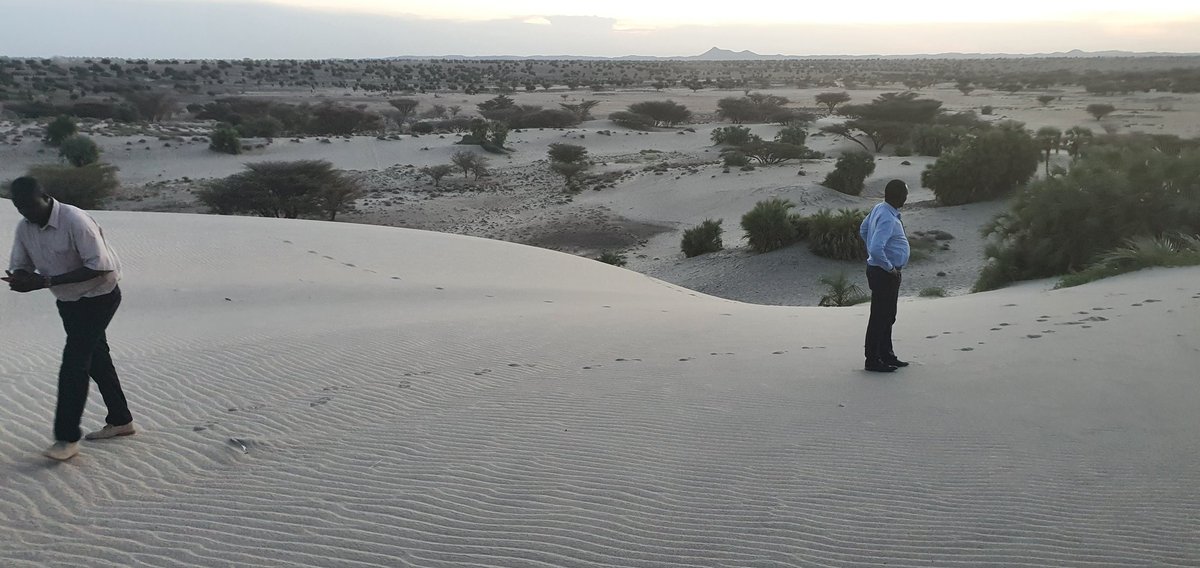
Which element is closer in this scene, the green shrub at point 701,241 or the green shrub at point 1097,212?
the green shrub at point 1097,212

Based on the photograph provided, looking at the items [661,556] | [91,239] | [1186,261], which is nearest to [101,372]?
[91,239]

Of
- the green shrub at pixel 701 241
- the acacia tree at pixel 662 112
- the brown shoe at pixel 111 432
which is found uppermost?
the brown shoe at pixel 111 432

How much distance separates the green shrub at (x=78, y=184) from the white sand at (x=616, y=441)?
61.7 ft

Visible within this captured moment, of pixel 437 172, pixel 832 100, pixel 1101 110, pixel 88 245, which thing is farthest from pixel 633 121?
pixel 88 245

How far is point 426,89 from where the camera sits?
8838cm

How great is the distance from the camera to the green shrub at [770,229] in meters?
21.1

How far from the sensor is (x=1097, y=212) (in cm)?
1382

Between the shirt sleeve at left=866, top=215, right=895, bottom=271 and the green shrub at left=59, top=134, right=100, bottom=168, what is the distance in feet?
119

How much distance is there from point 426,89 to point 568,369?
8466 centimetres

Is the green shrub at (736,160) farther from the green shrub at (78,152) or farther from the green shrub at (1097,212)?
the green shrub at (78,152)

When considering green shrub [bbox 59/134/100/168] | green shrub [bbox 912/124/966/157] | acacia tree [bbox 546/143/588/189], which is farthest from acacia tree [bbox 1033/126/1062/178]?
green shrub [bbox 59/134/100/168]

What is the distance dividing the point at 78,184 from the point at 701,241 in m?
18.9

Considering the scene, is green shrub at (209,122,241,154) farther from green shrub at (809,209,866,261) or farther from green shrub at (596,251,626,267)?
green shrub at (809,209,866,261)

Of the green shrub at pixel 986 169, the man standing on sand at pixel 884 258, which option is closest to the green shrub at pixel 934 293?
the man standing on sand at pixel 884 258
